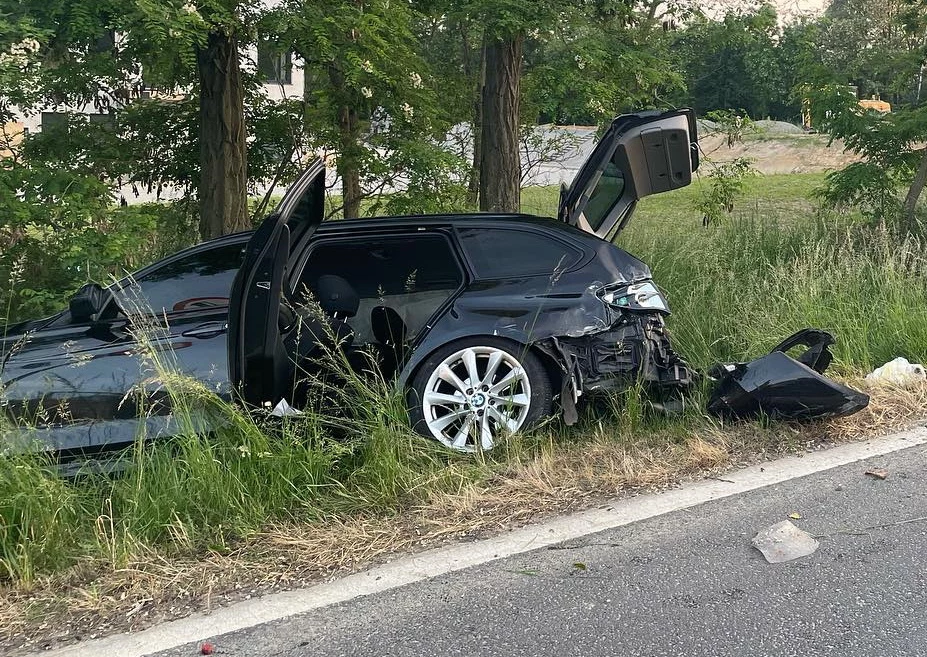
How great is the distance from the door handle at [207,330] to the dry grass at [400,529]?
4.10 feet

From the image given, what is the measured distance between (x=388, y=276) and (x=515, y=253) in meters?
0.84

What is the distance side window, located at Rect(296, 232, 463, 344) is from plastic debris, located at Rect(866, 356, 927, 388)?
3.05 meters

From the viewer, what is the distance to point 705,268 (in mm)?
7672

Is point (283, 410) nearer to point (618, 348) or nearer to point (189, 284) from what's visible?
point (189, 284)

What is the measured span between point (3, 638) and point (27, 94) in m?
4.73

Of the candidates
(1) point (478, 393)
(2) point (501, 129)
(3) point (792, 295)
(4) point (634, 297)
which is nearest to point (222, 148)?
(2) point (501, 129)

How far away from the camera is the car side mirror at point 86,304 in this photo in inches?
173

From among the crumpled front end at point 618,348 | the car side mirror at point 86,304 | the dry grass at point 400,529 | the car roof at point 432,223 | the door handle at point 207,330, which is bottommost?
the dry grass at point 400,529

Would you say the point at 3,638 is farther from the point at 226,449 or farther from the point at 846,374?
the point at 846,374

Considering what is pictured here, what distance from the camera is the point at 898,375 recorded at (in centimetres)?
543

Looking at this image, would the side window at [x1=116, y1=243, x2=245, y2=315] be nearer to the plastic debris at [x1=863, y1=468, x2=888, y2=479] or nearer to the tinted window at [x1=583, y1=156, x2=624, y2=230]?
the tinted window at [x1=583, y1=156, x2=624, y2=230]

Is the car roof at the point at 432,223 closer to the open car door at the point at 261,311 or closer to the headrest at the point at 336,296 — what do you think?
the headrest at the point at 336,296

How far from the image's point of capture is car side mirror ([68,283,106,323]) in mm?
4395

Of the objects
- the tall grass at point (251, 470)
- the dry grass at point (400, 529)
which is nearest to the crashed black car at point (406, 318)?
the tall grass at point (251, 470)
